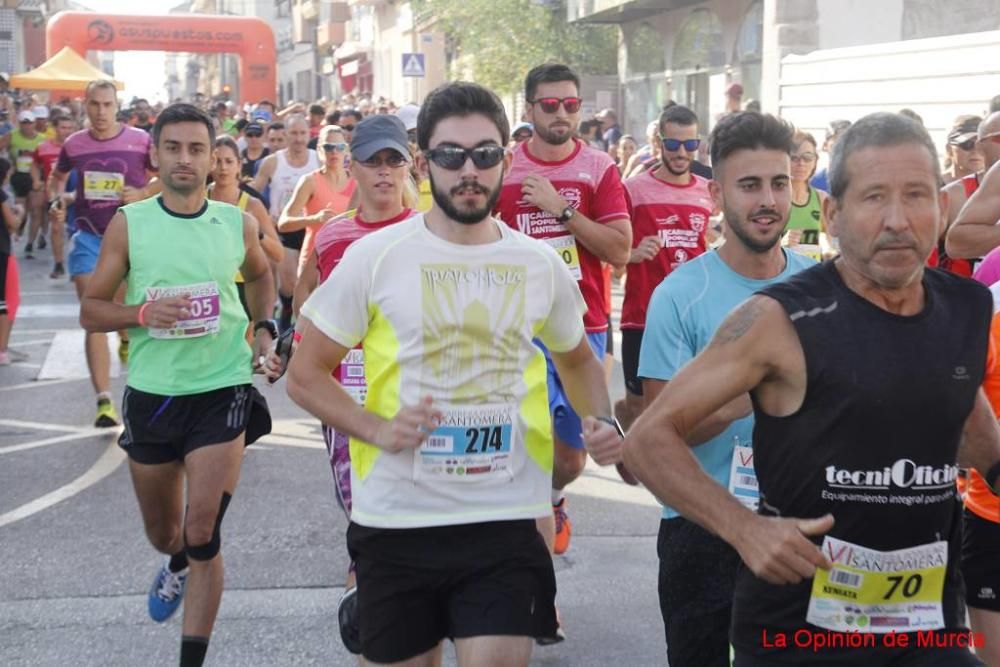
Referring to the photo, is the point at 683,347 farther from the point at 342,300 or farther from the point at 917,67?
the point at 917,67

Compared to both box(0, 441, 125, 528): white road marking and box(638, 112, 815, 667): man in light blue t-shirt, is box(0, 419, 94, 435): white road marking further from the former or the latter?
box(638, 112, 815, 667): man in light blue t-shirt

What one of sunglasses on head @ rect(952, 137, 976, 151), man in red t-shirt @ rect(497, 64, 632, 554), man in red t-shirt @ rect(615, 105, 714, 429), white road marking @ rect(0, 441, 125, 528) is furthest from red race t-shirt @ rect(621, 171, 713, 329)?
white road marking @ rect(0, 441, 125, 528)

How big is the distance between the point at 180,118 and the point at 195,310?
30.5 inches

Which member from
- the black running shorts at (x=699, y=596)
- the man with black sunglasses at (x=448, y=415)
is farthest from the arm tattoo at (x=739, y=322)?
the black running shorts at (x=699, y=596)

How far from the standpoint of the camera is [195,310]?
5219 millimetres

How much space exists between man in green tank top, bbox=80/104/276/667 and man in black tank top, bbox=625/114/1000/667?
2575mm

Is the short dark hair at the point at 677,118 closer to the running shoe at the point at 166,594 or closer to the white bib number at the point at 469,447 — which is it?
the running shoe at the point at 166,594

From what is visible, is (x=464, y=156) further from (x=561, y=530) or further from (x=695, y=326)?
(x=561, y=530)

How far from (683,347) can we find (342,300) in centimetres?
93

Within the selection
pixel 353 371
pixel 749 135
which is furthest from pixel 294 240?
pixel 749 135

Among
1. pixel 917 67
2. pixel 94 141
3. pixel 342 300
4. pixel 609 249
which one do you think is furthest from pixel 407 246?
pixel 917 67

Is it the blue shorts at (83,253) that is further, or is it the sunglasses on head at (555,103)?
the blue shorts at (83,253)

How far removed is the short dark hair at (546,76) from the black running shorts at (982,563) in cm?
314

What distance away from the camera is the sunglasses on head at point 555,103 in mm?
6402
